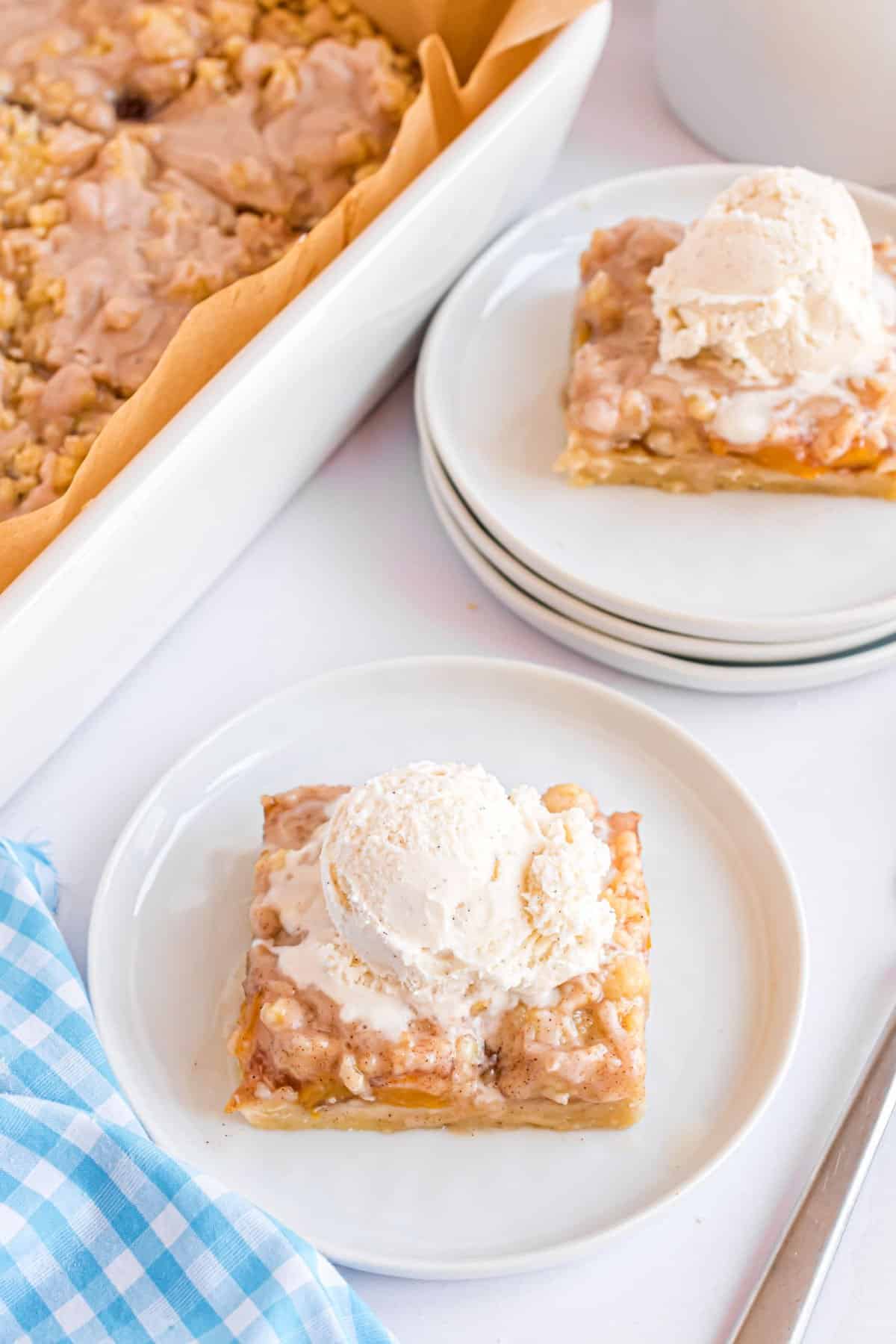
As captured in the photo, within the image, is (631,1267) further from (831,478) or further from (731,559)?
(831,478)

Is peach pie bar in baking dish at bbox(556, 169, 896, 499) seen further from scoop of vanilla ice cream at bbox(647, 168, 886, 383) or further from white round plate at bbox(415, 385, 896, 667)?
white round plate at bbox(415, 385, 896, 667)

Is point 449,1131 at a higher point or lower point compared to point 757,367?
lower

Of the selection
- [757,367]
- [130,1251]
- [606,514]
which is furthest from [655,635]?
[130,1251]

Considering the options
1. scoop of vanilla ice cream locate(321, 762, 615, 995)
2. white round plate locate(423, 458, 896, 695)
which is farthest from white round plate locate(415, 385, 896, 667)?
scoop of vanilla ice cream locate(321, 762, 615, 995)

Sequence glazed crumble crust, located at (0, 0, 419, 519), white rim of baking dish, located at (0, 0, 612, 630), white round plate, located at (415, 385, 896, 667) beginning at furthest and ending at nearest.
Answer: glazed crumble crust, located at (0, 0, 419, 519) < white round plate, located at (415, 385, 896, 667) < white rim of baking dish, located at (0, 0, 612, 630)

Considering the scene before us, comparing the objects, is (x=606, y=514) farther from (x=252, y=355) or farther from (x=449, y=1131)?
(x=449, y=1131)
